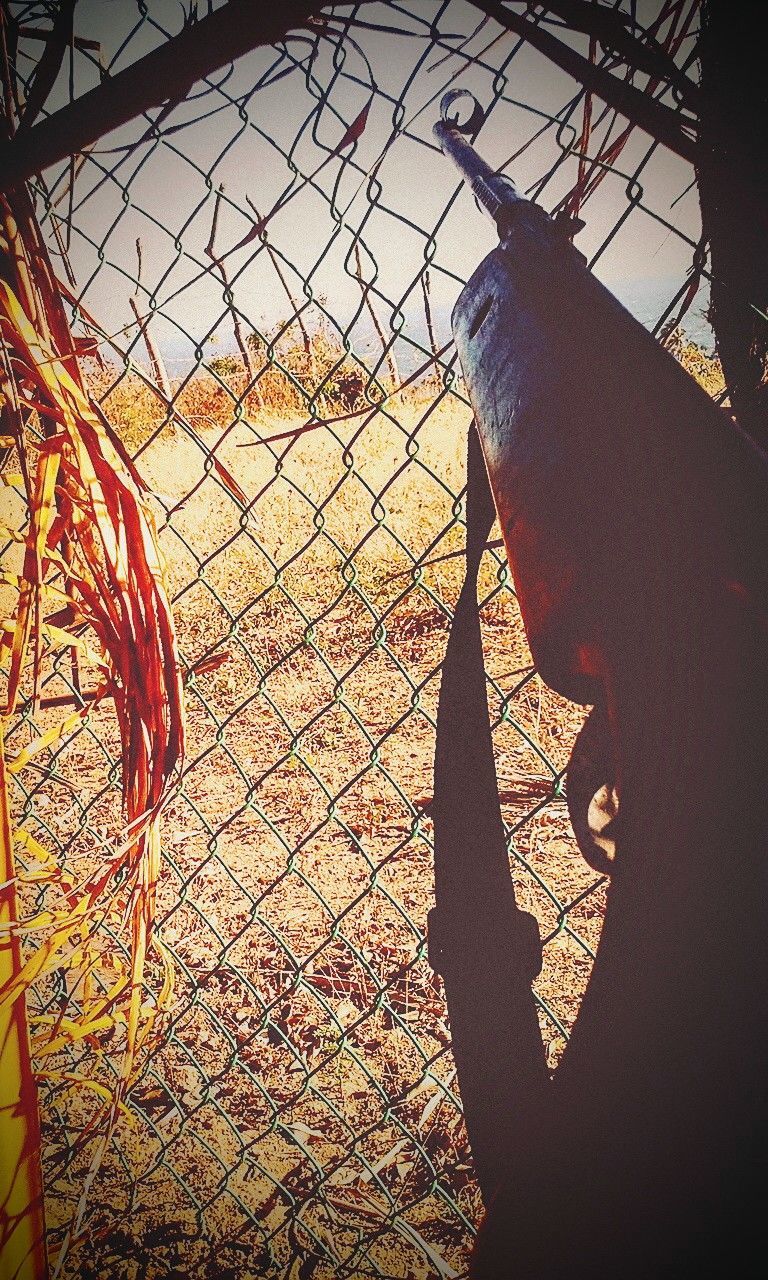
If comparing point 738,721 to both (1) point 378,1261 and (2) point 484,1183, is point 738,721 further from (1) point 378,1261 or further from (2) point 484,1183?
(1) point 378,1261

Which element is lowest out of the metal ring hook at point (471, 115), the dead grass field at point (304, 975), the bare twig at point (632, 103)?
the dead grass field at point (304, 975)

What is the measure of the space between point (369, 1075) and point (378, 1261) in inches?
12.7

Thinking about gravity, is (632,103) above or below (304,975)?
above

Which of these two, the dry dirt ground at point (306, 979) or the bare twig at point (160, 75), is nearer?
the bare twig at point (160, 75)

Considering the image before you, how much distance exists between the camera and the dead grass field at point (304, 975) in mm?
1379

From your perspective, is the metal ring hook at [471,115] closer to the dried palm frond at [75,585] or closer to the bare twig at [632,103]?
the bare twig at [632,103]

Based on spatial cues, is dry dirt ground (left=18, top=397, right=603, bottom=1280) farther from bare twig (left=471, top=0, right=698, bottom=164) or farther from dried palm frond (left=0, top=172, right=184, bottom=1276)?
bare twig (left=471, top=0, right=698, bottom=164)

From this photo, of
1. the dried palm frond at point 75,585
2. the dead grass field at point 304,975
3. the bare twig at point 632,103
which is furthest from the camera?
the dead grass field at point 304,975

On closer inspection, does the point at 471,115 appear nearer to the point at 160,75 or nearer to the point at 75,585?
the point at 160,75

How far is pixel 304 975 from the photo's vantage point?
6.05 feet

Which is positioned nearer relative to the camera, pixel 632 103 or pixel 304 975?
pixel 632 103

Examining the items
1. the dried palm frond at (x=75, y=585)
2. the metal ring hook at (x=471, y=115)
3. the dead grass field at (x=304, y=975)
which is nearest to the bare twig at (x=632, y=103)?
the metal ring hook at (x=471, y=115)

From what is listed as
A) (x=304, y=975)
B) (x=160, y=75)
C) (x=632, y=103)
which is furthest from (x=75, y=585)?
(x=304, y=975)

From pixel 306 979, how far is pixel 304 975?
0.01 m
